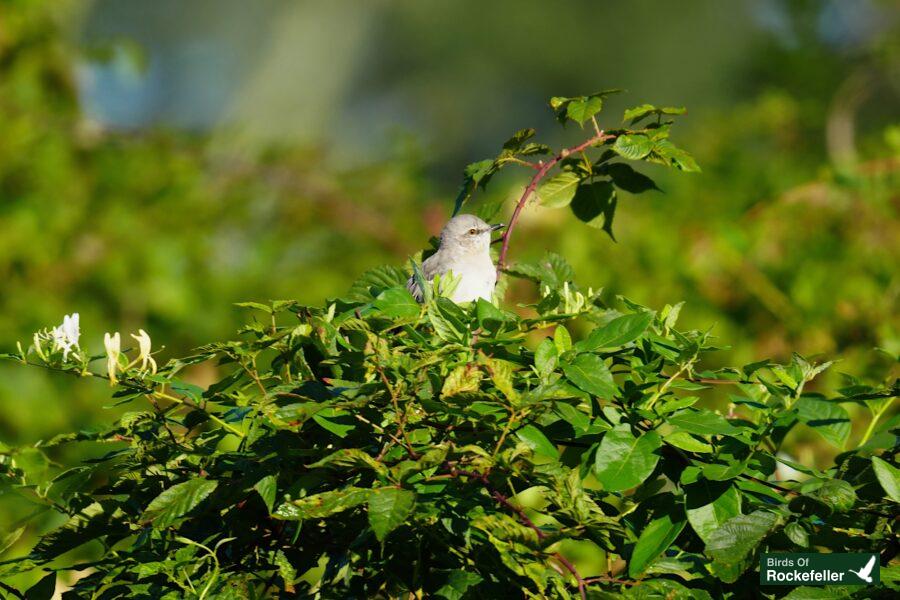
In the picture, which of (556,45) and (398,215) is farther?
(556,45)

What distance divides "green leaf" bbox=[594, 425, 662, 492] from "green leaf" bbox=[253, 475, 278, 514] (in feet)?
2.00

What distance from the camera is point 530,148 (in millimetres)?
2551

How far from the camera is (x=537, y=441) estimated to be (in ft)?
6.26

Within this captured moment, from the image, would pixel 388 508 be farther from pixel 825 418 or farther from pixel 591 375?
pixel 825 418

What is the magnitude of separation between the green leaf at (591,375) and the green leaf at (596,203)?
0.92m

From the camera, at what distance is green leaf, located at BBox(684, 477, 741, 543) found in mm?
1943

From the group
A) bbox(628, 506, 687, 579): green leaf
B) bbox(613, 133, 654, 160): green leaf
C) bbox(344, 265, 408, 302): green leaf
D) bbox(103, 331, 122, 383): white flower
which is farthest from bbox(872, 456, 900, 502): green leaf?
bbox(103, 331, 122, 383): white flower

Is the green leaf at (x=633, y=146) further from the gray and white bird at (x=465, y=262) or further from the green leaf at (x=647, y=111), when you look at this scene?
the gray and white bird at (x=465, y=262)

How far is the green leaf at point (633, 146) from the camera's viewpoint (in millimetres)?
2430

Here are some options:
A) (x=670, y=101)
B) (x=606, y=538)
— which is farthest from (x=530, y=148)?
(x=670, y=101)

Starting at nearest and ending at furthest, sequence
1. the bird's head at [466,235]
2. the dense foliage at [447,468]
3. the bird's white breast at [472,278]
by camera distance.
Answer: the dense foliage at [447,468] < the bird's white breast at [472,278] < the bird's head at [466,235]

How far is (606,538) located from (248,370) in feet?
2.66

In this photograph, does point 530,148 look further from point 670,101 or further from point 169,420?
point 670,101

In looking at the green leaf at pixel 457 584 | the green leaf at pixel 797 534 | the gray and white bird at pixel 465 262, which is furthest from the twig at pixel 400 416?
the gray and white bird at pixel 465 262
